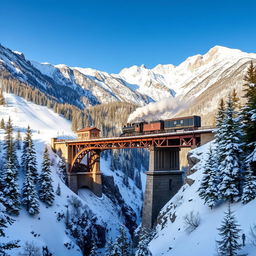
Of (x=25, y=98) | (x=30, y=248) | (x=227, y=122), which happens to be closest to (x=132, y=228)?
(x=30, y=248)

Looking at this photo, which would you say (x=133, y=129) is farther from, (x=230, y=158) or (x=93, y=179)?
(x=230, y=158)

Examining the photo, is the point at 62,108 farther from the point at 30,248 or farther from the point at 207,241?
the point at 207,241

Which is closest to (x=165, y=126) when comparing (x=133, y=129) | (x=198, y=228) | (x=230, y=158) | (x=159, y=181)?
(x=133, y=129)

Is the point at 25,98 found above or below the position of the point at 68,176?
above

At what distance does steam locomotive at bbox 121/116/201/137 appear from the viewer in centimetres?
4059

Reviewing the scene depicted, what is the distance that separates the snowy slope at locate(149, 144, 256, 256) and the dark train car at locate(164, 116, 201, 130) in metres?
6.96

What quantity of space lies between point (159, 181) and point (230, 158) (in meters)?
19.4

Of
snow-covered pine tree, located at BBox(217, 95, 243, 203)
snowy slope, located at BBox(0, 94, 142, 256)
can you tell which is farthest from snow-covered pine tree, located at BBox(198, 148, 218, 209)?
snowy slope, located at BBox(0, 94, 142, 256)

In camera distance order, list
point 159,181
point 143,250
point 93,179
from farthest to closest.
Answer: point 93,179
point 159,181
point 143,250

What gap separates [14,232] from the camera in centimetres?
3706

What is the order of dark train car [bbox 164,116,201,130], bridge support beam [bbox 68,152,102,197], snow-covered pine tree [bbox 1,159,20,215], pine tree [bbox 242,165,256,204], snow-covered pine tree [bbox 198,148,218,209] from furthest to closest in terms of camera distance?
bridge support beam [bbox 68,152,102,197]
dark train car [bbox 164,116,201,130]
snow-covered pine tree [bbox 1,159,20,215]
snow-covered pine tree [bbox 198,148,218,209]
pine tree [bbox 242,165,256,204]

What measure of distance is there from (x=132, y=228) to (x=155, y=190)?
31693mm

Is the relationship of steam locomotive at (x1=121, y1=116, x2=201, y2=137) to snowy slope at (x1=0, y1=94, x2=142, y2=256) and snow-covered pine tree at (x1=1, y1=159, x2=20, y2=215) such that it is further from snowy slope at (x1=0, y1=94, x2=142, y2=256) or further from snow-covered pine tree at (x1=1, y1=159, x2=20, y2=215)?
snow-covered pine tree at (x1=1, y1=159, x2=20, y2=215)

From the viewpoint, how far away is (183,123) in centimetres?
4159
